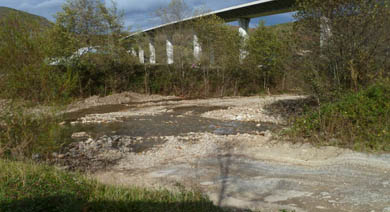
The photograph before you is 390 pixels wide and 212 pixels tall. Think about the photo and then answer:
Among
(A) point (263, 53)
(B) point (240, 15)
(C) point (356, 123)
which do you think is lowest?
(C) point (356, 123)

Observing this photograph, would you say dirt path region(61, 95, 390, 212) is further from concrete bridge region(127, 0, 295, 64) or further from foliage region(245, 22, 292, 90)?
concrete bridge region(127, 0, 295, 64)

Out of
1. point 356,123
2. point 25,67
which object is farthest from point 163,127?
point 356,123

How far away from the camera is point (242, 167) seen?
588 cm

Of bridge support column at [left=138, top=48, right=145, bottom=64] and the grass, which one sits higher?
bridge support column at [left=138, top=48, right=145, bottom=64]

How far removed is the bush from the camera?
567 cm

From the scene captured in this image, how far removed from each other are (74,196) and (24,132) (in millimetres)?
2730

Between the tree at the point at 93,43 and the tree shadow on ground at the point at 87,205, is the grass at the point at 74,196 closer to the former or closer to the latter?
the tree shadow on ground at the point at 87,205

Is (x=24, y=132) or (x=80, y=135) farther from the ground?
(x=24, y=132)

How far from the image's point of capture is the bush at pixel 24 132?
567 cm

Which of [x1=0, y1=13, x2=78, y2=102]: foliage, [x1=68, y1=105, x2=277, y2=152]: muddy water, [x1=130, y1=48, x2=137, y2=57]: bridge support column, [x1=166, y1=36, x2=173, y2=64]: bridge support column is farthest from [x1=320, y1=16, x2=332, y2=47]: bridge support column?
[x1=130, y1=48, x2=137, y2=57]: bridge support column

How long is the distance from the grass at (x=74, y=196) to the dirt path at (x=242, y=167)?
0.74 metres

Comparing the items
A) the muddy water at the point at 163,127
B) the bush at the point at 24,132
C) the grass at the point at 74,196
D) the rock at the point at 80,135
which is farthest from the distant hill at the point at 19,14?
the muddy water at the point at 163,127

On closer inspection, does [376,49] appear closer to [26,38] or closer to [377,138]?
[377,138]

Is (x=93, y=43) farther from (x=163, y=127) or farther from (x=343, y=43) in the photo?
(x=343, y=43)
